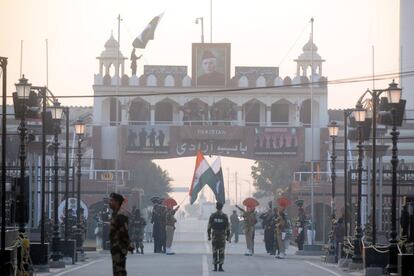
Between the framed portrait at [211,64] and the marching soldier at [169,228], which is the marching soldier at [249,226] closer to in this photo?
the marching soldier at [169,228]

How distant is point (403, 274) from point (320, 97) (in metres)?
67.2

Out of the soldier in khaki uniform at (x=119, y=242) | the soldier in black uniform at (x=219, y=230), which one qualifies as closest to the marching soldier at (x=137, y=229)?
the soldier in black uniform at (x=219, y=230)

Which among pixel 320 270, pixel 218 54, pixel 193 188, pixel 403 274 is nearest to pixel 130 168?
pixel 218 54

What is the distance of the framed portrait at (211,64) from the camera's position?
306ft

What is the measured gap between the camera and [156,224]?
5066 centimetres

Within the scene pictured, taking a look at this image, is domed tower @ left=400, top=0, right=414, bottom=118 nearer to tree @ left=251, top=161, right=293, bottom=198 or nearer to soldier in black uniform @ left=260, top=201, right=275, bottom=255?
tree @ left=251, top=161, right=293, bottom=198

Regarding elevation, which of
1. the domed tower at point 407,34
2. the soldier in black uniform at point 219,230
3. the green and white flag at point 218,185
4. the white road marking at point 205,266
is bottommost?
the white road marking at point 205,266

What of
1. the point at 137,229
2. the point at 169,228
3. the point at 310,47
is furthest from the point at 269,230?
the point at 310,47

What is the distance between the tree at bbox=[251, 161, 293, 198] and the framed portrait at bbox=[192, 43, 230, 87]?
2506cm

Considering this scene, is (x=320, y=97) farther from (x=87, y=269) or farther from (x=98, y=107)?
(x=87, y=269)

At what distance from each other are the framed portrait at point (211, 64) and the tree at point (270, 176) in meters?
25.1

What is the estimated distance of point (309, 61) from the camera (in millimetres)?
96750

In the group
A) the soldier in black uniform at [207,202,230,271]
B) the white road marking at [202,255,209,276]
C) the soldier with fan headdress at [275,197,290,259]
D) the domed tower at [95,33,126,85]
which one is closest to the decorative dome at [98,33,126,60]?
the domed tower at [95,33,126,85]

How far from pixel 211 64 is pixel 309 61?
7.40m
